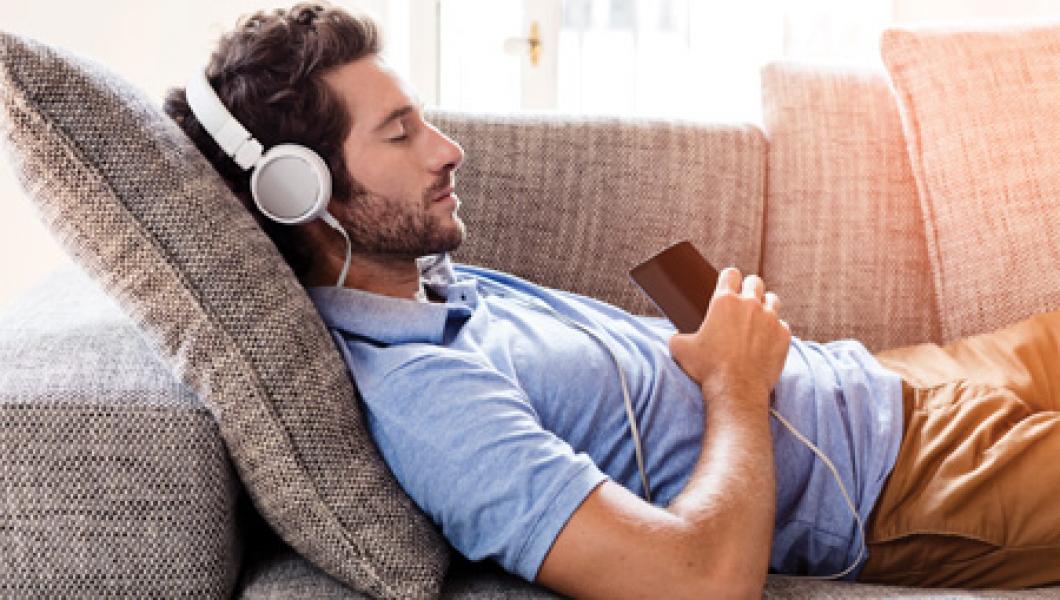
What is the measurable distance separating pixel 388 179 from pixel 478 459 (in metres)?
0.41

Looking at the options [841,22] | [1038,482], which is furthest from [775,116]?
[841,22]

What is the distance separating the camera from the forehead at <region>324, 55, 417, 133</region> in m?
1.34

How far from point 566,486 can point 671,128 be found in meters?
0.90

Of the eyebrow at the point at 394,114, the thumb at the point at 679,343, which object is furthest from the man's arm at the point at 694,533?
the eyebrow at the point at 394,114

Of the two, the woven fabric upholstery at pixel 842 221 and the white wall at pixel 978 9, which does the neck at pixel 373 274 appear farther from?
the white wall at pixel 978 9

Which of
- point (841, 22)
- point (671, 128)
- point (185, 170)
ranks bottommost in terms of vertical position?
point (841, 22)

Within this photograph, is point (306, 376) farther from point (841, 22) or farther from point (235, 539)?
point (841, 22)

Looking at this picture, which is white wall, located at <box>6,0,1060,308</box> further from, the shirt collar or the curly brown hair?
the shirt collar

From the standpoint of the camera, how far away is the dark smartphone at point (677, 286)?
4.39ft

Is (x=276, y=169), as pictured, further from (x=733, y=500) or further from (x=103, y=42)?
(x=103, y=42)

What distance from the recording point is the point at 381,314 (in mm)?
1232

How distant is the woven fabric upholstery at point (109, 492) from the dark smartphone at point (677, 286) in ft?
1.71

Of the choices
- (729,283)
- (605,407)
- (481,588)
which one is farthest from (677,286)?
(481,588)

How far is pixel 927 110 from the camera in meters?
1.78
